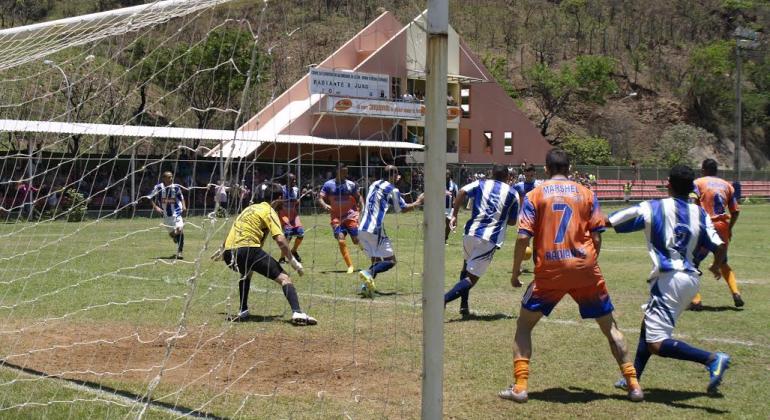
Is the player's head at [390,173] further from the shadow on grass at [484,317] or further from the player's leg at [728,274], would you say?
the player's leg at [728,274]

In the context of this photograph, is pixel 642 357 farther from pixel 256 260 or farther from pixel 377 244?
pixel 377 244

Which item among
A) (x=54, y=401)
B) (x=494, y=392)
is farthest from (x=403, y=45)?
(x=54, y=401)

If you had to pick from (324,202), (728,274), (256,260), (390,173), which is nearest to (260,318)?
(256,260)

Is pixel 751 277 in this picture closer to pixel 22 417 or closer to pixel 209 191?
pixel 209 191

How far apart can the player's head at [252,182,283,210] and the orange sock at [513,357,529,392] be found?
411 centimetres

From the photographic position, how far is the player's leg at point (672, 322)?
6.86 meters

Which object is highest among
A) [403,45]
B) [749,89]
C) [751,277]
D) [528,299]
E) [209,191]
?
[749,89]

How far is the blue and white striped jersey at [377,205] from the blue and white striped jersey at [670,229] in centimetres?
563

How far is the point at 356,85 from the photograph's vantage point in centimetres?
625

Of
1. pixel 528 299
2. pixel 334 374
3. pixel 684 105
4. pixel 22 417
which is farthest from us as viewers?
pixel 684 105

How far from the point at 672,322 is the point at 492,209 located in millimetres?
3690

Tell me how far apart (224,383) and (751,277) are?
1089cm

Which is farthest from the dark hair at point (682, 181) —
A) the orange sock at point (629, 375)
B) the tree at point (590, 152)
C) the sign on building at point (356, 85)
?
the tree at point (590, 152)

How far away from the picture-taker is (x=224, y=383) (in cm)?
728
